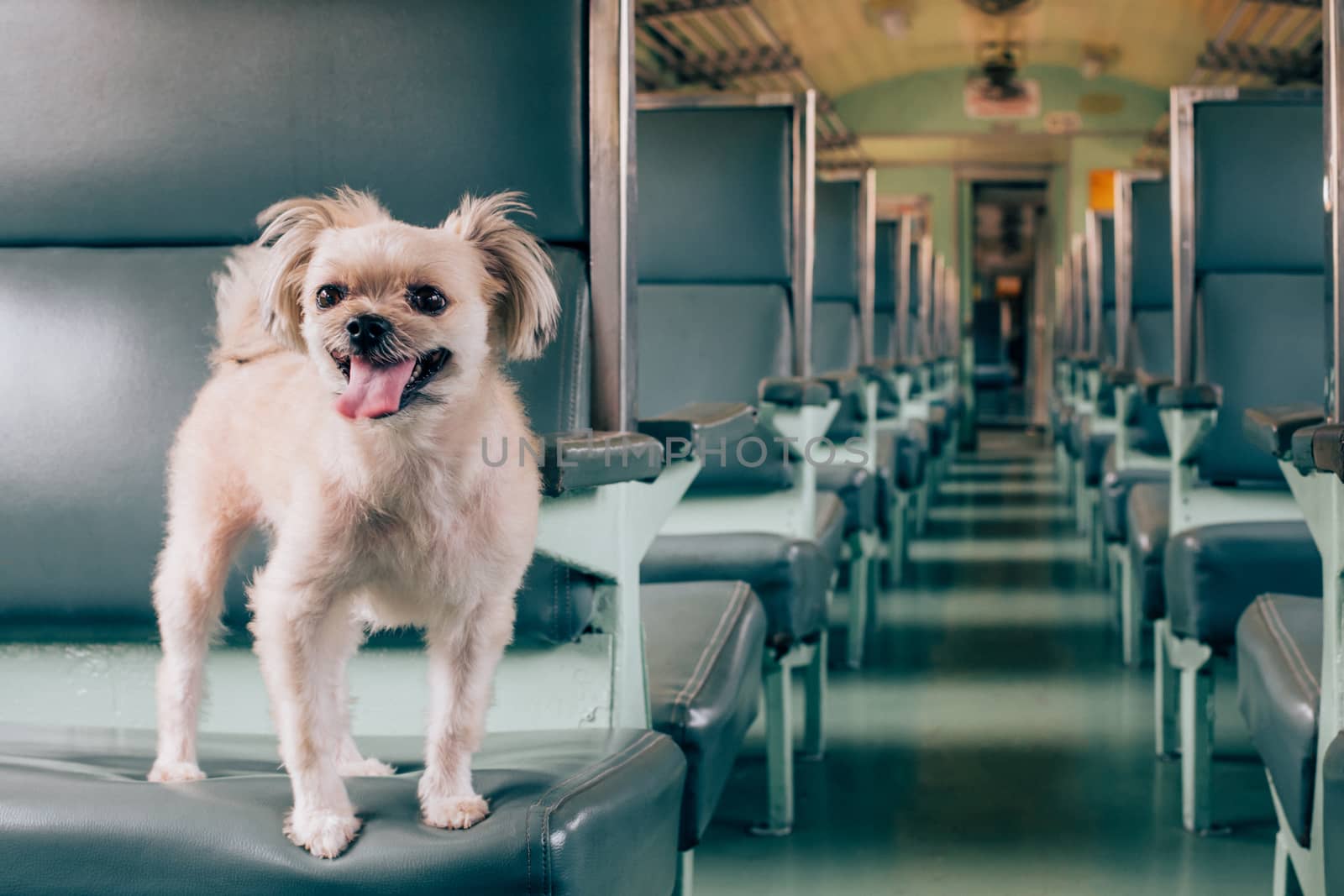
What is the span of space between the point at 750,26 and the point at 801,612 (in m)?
8.15

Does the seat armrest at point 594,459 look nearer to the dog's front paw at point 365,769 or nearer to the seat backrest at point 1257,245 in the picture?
the dog's front paw at point 365,769

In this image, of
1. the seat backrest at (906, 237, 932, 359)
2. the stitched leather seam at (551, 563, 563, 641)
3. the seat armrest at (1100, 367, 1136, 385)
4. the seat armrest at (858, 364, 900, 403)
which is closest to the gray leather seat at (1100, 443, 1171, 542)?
the seat armrest at (1100, 367, 1136, 385)

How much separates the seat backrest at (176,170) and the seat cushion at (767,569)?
83 centimetres

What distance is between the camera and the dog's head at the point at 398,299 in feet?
2.83

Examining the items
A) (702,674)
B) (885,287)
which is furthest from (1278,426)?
(885,287)

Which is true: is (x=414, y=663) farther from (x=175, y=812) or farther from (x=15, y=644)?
(x=15, y=644)

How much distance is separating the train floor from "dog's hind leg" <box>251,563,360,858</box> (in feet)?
3.47

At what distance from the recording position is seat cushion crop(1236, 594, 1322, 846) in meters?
1.33

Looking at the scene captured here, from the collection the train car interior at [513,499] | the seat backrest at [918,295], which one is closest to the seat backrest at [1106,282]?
the seat backrest at [918,295]

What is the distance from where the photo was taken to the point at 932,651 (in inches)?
136

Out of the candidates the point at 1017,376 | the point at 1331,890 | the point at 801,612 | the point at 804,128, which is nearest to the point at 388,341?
the point at 1331,890

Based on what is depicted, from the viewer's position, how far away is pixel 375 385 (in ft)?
2.88

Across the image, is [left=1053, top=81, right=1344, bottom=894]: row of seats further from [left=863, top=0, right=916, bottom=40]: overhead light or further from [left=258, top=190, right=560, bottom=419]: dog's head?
[left=863, top=0, right=916, bottom=40]: overhead light

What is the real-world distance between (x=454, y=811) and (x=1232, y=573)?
4.81ft
